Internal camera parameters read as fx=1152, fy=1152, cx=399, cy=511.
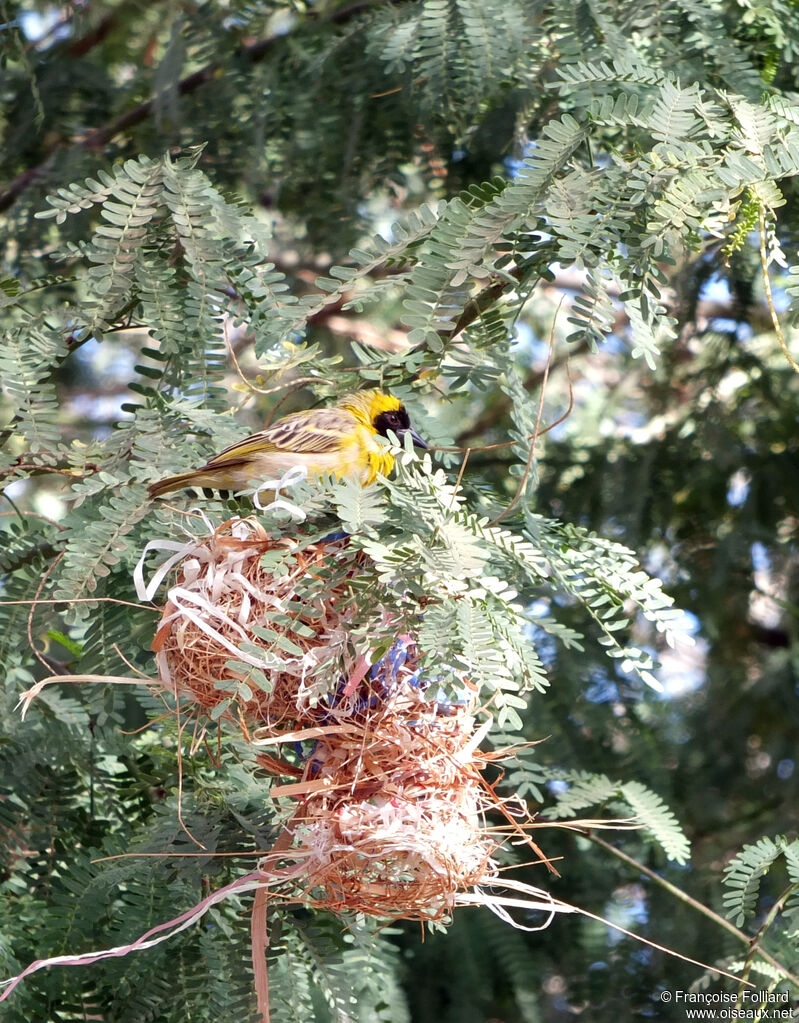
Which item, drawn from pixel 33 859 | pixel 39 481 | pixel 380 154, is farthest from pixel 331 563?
pixel 39 481

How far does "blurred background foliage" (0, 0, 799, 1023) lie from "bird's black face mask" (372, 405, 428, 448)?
0.08 metres

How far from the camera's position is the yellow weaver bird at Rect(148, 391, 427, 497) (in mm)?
2555

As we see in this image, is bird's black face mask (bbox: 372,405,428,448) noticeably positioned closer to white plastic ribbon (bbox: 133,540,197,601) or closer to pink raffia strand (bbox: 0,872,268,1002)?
white plastic ribbon (bbox: 133,540,197,601)

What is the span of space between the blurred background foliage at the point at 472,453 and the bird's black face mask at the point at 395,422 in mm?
83

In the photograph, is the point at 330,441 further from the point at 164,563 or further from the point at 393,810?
the point at 393,810

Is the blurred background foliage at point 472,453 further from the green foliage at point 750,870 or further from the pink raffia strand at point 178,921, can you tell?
the green foliage at point 750,870

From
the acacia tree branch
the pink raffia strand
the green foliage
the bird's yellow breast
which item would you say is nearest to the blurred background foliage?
the acacia tree branch

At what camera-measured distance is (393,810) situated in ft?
6.17

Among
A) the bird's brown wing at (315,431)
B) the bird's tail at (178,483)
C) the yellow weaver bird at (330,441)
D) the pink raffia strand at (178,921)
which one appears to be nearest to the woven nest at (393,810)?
the pink raffia strand at (178,921)

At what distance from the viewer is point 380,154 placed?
361 cm

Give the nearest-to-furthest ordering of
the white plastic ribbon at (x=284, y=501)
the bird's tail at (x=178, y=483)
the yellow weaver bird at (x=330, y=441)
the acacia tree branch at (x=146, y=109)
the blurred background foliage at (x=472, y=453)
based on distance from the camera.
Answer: the white plastic ribbon at (x=284, y=501) → the bird's tail at (x=178, y=483) → the blurred background foliage at (x=472, y=453) → the yellow weaver bird at (x=330, y=441) → the acacia tree branch at (x=146, y=109)

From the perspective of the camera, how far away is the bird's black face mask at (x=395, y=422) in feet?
8.66

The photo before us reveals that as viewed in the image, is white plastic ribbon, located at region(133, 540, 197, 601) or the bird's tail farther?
the bird's tail

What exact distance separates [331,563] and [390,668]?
0.65 feet
